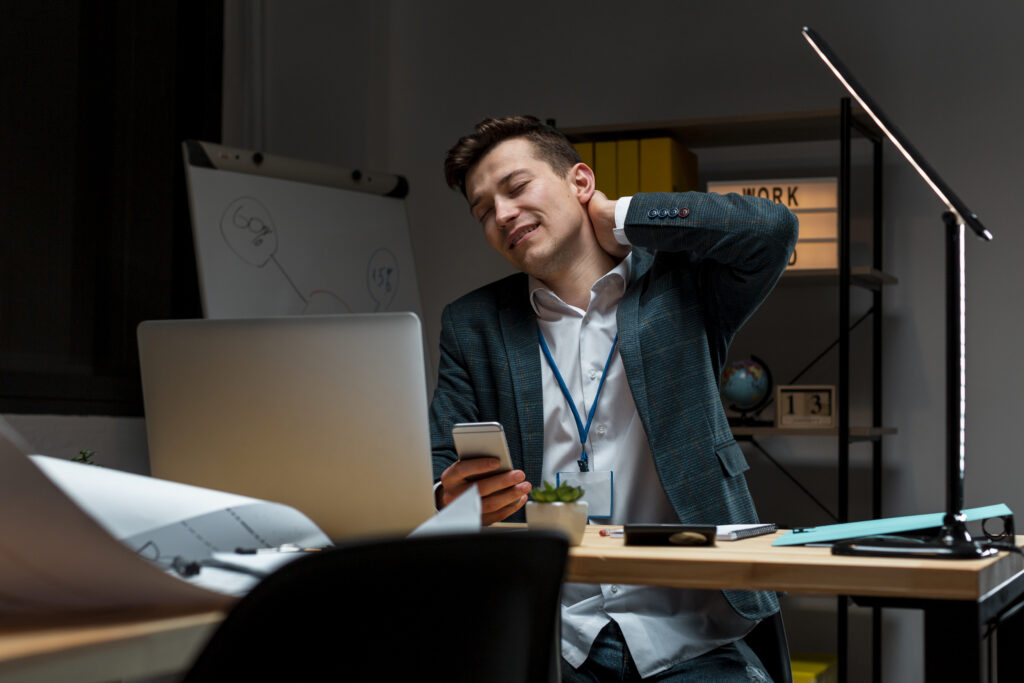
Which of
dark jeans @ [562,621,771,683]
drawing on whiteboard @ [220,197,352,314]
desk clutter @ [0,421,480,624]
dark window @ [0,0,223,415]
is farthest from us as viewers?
drawing on whiteboard @ [220,197,352,314]

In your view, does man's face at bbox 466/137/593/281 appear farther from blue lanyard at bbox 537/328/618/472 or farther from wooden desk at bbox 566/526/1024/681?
wooden desk at bbox 566/526/1024/681

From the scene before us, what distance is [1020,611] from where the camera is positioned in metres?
1.26

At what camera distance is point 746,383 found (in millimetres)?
3076

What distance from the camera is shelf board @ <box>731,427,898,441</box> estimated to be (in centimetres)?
292

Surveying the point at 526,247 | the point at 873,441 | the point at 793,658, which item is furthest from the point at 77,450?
the point at 873,441

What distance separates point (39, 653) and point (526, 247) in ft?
4.48

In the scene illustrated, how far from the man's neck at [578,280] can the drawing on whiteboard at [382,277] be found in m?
1.29

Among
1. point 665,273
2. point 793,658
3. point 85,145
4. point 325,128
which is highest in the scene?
point 325,128

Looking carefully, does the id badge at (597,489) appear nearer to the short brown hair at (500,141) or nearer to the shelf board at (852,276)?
the short brown hair at (500,141)

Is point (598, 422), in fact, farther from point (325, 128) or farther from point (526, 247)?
point (325, 128)

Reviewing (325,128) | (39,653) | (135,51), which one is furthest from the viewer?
(325,128)

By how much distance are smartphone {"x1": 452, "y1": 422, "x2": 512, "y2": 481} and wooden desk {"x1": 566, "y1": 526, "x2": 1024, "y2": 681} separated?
22 centimetres

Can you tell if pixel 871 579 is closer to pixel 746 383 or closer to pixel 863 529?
pixel 863 529

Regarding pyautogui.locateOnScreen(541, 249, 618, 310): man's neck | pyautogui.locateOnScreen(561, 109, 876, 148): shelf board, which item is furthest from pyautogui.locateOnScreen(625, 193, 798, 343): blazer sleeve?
pyautogui.locateOnScreen(561, 109, 876, 148): shelf board
